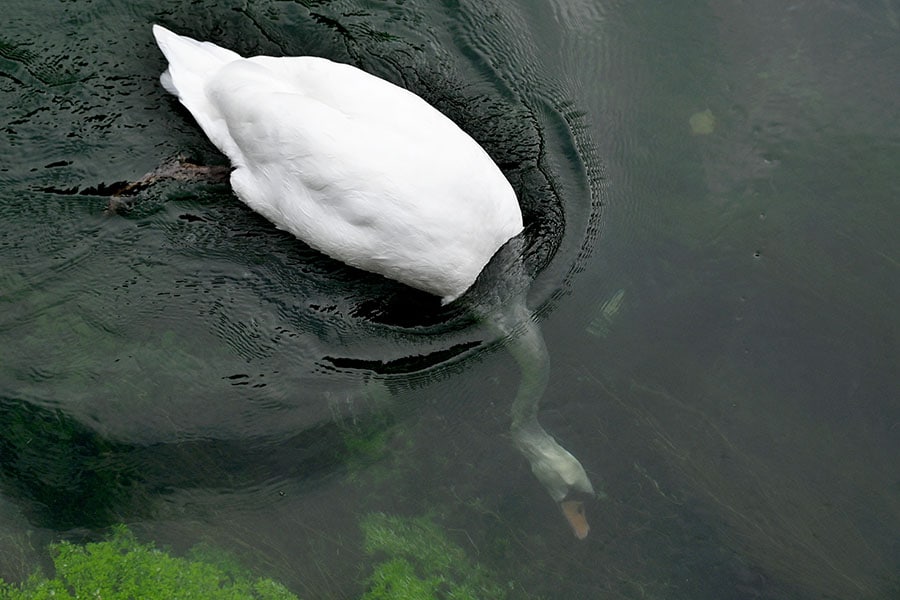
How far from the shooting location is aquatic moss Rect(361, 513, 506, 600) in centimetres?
552

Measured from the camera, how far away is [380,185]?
5547mm

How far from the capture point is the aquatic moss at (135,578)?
5.37 m

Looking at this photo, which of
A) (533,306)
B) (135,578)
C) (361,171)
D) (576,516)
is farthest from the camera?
(533,306)

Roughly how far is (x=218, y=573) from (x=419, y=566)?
106cm

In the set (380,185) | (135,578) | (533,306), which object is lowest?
(135,578)

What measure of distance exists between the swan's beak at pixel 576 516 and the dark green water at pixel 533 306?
6 centimetres

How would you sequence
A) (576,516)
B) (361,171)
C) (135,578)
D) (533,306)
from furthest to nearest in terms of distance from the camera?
1. (533,306)
2. (576,516)
3. (361,171)
4. (135,578)

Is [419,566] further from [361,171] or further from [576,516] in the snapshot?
[361,171]

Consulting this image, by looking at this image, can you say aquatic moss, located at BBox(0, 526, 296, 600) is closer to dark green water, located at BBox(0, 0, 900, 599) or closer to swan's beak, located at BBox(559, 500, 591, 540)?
dark green water, located at BBox(0, 0, 900, 599)

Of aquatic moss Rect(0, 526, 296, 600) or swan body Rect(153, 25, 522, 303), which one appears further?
swan body Rect(153, 25, 522, 303)

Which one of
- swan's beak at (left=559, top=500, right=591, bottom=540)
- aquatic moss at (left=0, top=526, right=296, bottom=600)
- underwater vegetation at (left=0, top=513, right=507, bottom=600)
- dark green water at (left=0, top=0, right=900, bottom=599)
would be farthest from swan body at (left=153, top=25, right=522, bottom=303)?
aquatic moss at (left=0, top=526, right=296, bottom=600)

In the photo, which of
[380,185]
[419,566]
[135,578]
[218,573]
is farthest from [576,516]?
[135,578]

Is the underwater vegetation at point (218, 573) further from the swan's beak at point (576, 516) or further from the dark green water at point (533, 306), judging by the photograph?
the swan's beak at point (576, 516)

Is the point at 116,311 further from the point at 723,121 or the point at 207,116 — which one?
the point at 723,121
